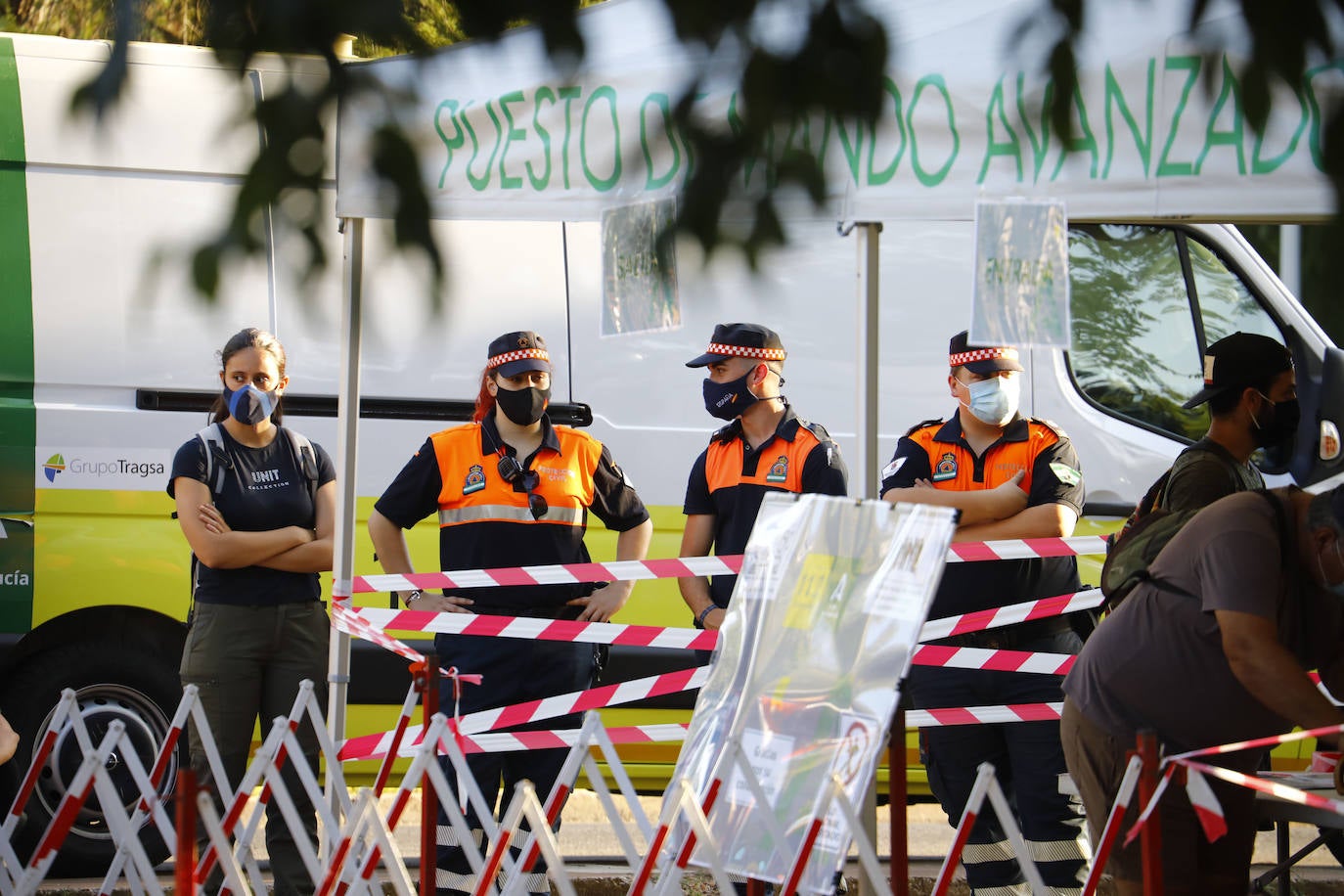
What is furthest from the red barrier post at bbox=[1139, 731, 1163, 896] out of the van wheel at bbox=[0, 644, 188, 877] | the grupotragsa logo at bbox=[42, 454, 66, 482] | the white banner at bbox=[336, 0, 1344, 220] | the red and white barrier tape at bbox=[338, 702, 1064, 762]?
the grupotragsa logo at bbox=[42, 454, 66, 482]

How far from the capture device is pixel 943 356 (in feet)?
18.3

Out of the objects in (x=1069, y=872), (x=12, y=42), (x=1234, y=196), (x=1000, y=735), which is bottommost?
(x=1069, y=872)

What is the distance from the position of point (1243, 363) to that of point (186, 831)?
2.77 m

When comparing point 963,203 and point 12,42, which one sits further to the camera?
point 12,42

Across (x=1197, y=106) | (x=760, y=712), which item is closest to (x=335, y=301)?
(x=760, y=712)

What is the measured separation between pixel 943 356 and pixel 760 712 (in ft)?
9.86

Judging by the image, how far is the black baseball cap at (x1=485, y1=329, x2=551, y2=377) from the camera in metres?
4.77

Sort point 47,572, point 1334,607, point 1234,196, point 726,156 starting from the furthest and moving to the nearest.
→ point 47,572 → point 1234,196 → point 1334,607 → point 726,156

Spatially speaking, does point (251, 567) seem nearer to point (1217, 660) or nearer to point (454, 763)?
point (454, 763)

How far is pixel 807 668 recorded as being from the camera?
276cm

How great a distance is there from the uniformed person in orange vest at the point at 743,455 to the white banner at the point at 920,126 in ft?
3.92

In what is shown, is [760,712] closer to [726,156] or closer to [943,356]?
[726,156]

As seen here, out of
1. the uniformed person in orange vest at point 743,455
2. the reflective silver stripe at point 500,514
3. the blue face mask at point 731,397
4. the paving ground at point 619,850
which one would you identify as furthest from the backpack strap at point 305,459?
the paving ground at point 619,850

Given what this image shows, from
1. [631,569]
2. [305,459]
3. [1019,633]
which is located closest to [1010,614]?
[1019,633]
